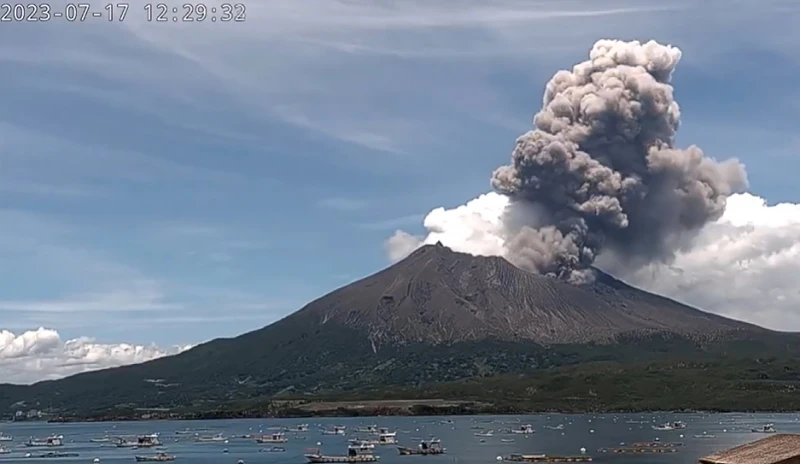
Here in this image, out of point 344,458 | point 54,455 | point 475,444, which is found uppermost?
point 54,455

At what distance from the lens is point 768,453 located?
44.0 metres

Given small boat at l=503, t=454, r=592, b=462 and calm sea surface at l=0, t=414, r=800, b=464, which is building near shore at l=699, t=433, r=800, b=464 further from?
calm sea surface at l=0, t=414, r=800, b=464

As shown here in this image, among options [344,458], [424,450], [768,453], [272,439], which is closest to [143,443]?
[272,439]

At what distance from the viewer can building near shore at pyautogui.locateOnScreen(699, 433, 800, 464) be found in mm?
42844

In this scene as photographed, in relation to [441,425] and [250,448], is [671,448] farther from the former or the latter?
[441,425]

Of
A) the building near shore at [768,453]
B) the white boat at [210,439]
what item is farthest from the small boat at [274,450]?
the building near shore at [768,453]

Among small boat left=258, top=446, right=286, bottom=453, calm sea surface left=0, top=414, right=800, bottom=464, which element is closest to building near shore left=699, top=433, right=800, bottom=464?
calm sea surface left=0, top=414, right=800, bottom=464

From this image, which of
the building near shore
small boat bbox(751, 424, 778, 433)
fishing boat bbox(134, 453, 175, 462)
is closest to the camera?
the building near shore

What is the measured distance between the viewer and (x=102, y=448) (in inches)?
6166

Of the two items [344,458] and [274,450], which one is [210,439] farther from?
[344,458]

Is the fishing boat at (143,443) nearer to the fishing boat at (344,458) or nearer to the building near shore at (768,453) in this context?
the fishing boat at (344,458)

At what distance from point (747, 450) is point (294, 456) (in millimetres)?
87186

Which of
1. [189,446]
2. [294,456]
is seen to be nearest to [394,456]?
[294,456]

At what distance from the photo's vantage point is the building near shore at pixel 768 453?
4284cm
